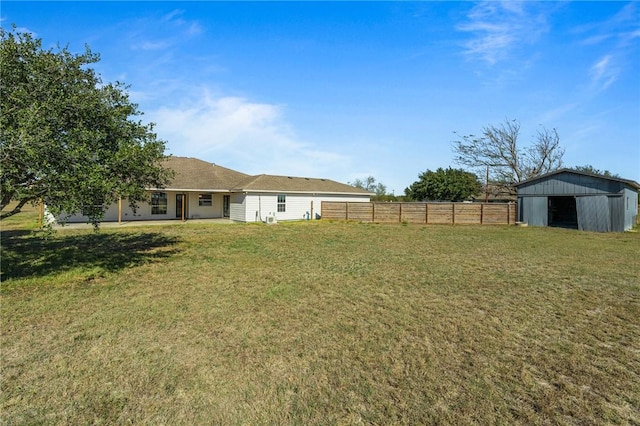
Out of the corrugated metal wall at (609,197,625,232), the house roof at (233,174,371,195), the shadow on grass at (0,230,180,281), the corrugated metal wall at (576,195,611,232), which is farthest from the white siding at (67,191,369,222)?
the corrugated metal wall at (609,197,625,232)

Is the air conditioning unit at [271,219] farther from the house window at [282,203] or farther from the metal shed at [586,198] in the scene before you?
the metal shed at [586,198]

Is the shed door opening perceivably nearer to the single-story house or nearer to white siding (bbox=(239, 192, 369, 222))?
white siding (bbox=(239, 192, 369, 222))

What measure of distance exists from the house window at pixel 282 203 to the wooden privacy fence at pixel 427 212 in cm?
306

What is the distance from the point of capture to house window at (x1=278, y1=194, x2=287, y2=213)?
24.5 metres

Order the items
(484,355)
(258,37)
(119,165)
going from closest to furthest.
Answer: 1. (484,355)
2. (119,165)
3. (258,37)

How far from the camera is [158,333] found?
4355 millimetres

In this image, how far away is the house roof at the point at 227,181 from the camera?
22.6 m

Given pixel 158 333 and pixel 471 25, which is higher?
pixel 471 25

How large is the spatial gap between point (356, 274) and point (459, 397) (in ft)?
15.9

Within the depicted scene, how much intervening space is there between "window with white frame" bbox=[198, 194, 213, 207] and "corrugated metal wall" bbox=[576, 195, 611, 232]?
2404cm

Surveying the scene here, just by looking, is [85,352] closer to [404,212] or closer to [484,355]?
[484,355]

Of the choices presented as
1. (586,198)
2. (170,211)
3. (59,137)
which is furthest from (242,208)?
(586,198)

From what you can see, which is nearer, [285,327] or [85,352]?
[85,352]

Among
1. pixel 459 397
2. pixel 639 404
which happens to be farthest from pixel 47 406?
pixel 639 404
